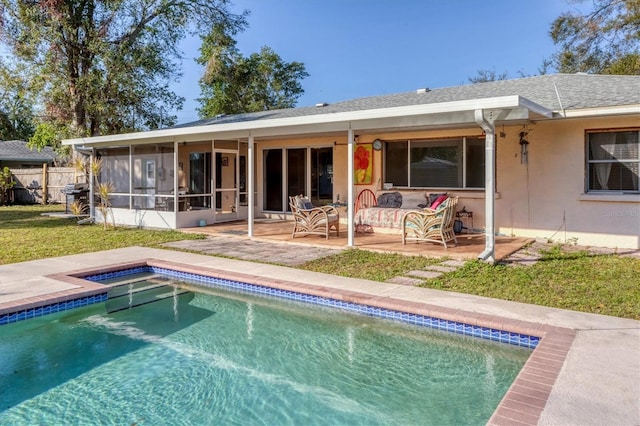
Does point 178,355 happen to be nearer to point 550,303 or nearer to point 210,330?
point 210,330

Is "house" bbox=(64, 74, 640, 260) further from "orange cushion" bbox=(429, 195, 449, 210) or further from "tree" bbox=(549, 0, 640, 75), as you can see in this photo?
"tree" bbox=(549, 0, 640, 75)

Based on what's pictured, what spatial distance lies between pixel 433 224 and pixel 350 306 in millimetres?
3902

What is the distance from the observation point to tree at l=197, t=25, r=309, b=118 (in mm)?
27061

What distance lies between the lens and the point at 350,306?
19.4ft

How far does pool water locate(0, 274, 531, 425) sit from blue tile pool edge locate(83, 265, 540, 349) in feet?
0.30

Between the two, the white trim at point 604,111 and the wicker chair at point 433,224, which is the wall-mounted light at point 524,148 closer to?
the white trim at point 604,111

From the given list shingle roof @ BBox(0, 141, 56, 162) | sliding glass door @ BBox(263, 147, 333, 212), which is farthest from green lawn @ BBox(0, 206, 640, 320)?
shingle roof @ BBox(0, 141, 56, 162)

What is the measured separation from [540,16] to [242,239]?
1934cm

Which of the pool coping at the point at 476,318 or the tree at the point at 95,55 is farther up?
the tree at the point at 95,55

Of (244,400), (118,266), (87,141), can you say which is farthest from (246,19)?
(244,400)

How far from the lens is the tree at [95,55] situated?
58.5ft

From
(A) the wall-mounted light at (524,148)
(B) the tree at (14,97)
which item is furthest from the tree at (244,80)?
(A) the wall-mounted light at (524,148)

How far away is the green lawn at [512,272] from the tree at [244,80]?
17949 mm

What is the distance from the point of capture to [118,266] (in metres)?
7.82
